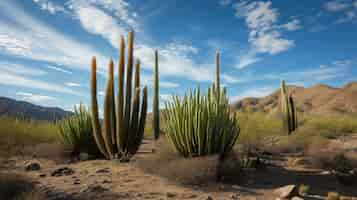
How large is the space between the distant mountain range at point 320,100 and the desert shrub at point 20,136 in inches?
1322

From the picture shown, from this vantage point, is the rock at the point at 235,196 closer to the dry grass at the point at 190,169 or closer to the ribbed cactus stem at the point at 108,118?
the dry grass at the point at 190,169

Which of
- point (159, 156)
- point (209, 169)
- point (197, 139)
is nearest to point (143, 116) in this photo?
point (159, 156)

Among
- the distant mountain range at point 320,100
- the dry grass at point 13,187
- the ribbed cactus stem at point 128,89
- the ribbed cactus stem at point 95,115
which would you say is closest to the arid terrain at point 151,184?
the dry grass at point 13,187

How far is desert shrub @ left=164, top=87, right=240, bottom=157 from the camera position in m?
5.92

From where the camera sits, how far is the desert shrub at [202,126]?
5.92m

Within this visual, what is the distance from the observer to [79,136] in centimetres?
905

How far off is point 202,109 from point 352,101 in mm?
55447

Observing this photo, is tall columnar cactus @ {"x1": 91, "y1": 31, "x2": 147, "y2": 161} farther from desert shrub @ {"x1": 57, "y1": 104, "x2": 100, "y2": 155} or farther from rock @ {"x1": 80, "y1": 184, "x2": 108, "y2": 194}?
rock @ {"x1": 80, "y1": 184, "x2": 108, "y2": 194}

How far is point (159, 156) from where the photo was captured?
645 cm

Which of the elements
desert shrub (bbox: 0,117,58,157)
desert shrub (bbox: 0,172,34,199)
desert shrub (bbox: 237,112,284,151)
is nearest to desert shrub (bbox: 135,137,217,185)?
desert shrub (bbox: 0,172,34,199)

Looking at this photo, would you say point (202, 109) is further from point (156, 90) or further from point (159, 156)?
point (156, 90)

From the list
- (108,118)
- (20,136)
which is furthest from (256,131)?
(20,136)

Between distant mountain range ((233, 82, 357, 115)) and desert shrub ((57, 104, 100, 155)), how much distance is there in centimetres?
3534

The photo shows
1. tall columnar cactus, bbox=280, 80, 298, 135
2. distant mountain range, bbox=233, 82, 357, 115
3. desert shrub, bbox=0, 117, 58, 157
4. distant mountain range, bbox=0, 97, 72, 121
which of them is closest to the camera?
desert shrub, bbox=0, 117, 58, 157
